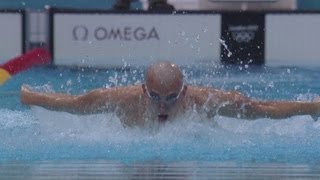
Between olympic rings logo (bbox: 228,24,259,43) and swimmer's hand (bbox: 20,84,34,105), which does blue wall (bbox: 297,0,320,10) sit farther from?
swimmer's hand (bbox: 20,84,34,105)

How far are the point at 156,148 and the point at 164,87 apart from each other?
0.34 m

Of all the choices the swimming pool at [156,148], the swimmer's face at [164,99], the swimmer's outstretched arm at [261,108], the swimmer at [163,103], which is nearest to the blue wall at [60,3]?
the swimming pool at [156,148]

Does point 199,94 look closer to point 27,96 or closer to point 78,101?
point 78,101

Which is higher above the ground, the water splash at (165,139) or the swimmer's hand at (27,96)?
the swimmer's hand at (27,96)

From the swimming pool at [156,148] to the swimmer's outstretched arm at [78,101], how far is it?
0.56 feet

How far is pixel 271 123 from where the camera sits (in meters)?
6.48

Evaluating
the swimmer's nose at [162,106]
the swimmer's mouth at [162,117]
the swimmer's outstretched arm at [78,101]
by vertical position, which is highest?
the swimmer's nose at [162,106]

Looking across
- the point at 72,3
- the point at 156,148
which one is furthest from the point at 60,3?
the point at 156,148

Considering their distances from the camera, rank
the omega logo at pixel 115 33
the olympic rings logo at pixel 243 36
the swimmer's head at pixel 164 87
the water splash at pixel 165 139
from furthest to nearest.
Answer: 1. the olympic rings logo at pixel 243 36
2. the omega logo at pixel 115 33
3. the swimmer's head at pixel 164 87
4. the water splash at pixel 165 139

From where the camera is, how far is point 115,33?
38.1ft

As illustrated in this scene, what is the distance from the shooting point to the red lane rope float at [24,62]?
369 inches

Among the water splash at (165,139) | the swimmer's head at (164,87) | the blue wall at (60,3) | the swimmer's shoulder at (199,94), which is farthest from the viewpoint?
the blue wall at (60,3)

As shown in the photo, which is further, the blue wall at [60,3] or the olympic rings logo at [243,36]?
the blue wall at [60,3]

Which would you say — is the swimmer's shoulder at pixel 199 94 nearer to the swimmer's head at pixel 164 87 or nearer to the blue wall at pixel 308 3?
the swimmer's head at pixel 164 87
